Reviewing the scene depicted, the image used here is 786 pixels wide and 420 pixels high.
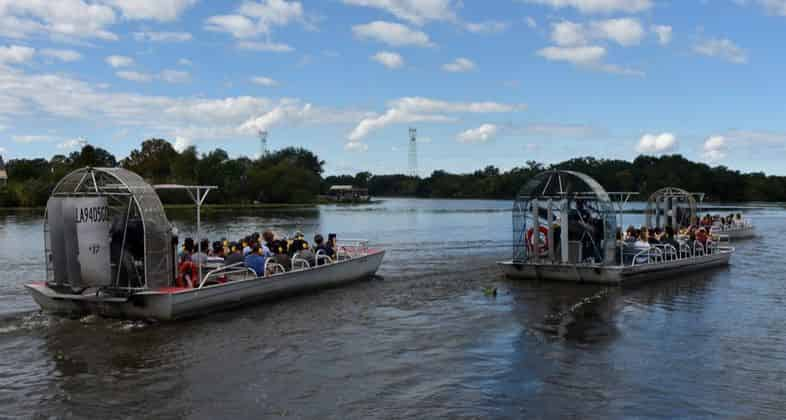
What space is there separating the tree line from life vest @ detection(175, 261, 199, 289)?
48.2 m

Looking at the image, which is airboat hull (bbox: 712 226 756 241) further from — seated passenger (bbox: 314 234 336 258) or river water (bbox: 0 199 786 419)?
seated passenger (bbox: 314 234 336 258)

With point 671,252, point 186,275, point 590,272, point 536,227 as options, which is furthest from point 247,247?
point 671,252

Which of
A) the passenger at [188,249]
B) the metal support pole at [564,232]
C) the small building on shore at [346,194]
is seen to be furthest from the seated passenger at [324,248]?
Result: the small building on shore at [346,194]

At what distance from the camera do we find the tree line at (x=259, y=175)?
101300 millimetres

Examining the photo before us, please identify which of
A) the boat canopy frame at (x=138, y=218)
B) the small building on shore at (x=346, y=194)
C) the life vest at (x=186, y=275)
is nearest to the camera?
the boat canopy frame at (x=138, y=218)

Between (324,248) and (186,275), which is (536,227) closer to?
(324,248)

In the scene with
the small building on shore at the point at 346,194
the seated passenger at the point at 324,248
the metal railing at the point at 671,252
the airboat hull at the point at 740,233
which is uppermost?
the small building on shore at the point at 346,194

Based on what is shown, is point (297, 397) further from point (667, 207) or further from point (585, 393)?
point (667, 207)

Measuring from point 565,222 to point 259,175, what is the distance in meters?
106

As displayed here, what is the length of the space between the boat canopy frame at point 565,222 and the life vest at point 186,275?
11.2 m

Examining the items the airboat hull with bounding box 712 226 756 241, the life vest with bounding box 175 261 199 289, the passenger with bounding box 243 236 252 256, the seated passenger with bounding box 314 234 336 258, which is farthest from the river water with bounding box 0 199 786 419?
the airboat hull with bounding box 712 226 756 241

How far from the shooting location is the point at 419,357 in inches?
523

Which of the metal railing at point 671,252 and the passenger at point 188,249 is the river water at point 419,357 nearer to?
the passenger at point 188,249

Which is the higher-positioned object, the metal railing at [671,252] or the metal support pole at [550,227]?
the metal support pole at [550,227]
